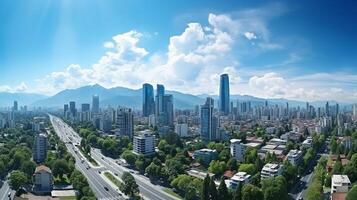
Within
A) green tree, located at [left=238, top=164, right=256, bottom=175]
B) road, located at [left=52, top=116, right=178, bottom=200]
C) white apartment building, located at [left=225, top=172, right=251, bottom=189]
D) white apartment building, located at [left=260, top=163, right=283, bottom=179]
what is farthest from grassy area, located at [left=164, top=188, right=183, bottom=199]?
white apartment building, located at [left=260, top=163, right=283, bottom=179]

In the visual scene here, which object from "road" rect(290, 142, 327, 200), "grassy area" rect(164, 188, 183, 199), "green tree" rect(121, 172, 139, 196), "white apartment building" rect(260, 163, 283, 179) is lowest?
"grassy area" rect(164, 188, 183, 199)

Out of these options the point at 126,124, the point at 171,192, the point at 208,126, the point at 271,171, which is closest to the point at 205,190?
the point at 171,192

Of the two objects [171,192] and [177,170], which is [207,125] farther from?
[171,192]

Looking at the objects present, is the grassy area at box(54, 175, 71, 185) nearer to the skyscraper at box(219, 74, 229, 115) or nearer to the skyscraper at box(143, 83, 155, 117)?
the skyscraper at box(143, 83, 155, 117)

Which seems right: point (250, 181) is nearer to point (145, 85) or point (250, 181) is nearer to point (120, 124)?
point (120, 124)

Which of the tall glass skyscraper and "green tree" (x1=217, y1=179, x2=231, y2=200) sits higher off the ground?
the tall glass skyscraper

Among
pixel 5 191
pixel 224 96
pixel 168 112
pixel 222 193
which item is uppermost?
pixel 224 96

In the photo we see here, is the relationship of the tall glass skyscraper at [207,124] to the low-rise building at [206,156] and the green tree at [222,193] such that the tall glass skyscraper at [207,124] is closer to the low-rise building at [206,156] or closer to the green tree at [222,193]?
the low-rise building at [206,156]

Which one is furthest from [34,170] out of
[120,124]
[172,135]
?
[120,124]
